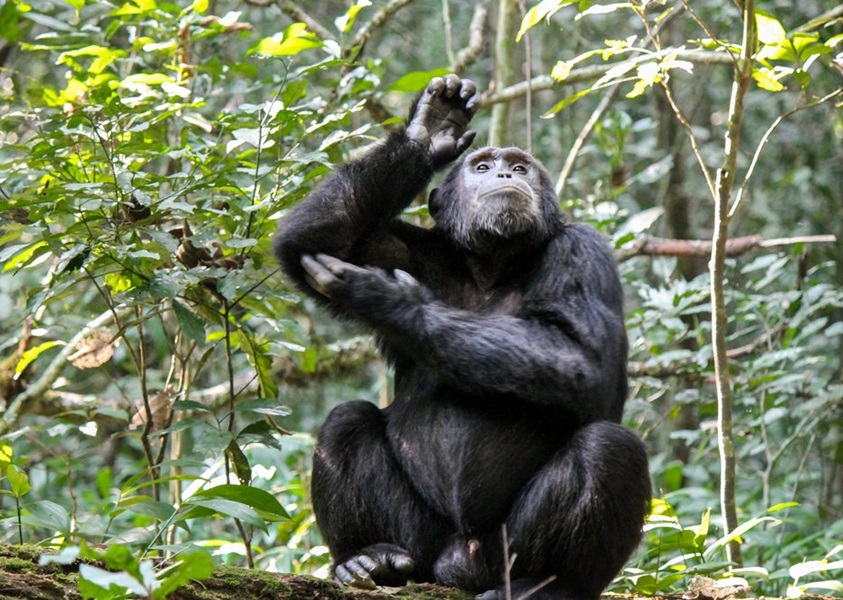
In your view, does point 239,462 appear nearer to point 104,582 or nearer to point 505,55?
point 104,582

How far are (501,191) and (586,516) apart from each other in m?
1.80

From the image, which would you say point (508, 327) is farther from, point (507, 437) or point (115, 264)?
point (115, 264)

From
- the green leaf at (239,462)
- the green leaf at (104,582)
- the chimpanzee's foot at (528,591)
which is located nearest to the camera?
the green leaf at (104,582)

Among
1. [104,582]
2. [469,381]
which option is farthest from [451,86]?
[104,582]

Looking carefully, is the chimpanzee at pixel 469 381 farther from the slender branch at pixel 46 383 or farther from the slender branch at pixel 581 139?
the slender branch at pixel 581 139

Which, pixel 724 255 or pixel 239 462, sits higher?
pixel 724 255

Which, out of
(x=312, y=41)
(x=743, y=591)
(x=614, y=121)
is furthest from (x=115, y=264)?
(x=614, y=121)

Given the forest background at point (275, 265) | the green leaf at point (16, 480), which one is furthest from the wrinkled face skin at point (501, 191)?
the green leaf at point (16, 480)

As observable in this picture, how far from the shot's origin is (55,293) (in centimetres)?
540

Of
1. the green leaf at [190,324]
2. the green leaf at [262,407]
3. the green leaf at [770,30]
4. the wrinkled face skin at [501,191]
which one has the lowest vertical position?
the green leaf at [262,407]

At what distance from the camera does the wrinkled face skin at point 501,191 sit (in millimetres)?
5461

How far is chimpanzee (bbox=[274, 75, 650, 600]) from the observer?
4.73 m

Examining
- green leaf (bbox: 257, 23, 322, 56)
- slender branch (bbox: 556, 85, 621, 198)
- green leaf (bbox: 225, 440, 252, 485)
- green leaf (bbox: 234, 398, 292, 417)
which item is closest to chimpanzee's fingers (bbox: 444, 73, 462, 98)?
green leaf (bbox: 257, 23, 322, 56)

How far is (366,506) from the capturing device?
5234 millimetres
